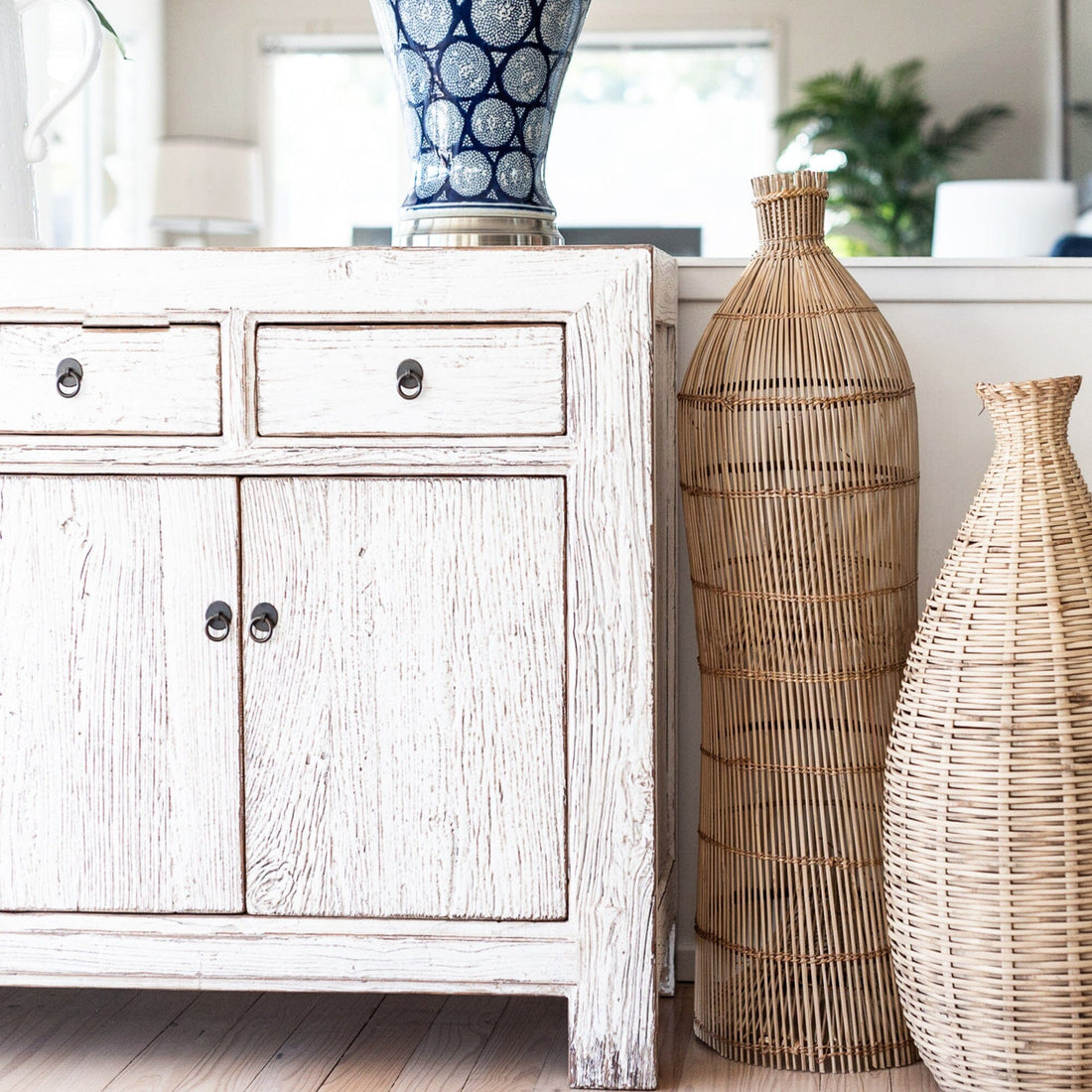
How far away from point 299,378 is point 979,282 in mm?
790

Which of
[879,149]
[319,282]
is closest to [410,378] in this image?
[319,282]

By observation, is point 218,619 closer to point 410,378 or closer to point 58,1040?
point 410,378

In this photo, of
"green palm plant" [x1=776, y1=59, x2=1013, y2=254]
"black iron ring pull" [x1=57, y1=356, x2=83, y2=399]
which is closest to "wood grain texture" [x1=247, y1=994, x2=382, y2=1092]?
"black iron ring pull" [x1=57, y1=356, x2=83, y2=399]

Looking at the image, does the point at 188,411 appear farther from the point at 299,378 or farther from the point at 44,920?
the point at 44,920

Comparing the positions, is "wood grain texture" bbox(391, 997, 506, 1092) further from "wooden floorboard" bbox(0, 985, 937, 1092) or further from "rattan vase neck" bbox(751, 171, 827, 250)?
"rattan vase neck" bbox(751, 171, 827, 250)

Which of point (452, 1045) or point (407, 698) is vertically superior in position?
point (407, 698)

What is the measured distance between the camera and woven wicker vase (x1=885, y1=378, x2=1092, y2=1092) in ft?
3.62

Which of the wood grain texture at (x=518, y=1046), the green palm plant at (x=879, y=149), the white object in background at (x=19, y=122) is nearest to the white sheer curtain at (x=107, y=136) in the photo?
the green palm plant at (x=879, y=149)

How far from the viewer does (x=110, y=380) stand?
4.08 feet

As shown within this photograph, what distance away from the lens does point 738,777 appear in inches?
53.0

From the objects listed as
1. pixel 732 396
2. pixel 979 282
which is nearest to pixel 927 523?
pixel 979 282

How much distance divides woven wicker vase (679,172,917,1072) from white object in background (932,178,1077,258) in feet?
10.1

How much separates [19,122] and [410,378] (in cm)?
55

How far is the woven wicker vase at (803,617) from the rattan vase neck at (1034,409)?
0.49 feet
